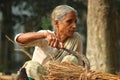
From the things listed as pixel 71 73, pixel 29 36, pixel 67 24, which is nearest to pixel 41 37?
pixel 29 36

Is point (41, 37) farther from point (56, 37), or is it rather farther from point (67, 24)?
point (67, 24)

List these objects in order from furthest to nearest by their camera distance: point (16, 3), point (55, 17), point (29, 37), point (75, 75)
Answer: point (16, 3), point (55, 17), point (29, 37), point (75, 75)

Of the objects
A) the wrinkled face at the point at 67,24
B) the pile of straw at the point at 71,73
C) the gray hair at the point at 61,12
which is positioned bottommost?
the pile of straw at the point at 71,73

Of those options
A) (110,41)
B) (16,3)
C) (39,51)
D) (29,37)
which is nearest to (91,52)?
(110,41)

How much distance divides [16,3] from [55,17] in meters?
10.6

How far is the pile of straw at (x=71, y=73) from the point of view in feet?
12.3

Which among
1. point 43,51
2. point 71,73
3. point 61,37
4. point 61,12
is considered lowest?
point 71,73

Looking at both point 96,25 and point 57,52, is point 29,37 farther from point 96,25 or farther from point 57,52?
point 96,25

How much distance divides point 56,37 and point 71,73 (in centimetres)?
41

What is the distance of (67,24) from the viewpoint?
173 inches

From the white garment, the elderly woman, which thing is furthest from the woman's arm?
the white garment

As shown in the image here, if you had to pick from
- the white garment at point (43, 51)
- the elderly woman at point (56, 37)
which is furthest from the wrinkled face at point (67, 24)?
the white garment at point (43, 51)

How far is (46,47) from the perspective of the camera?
4684 mm

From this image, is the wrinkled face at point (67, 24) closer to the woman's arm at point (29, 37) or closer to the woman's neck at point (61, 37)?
the woman's neck at point (61, 37)
